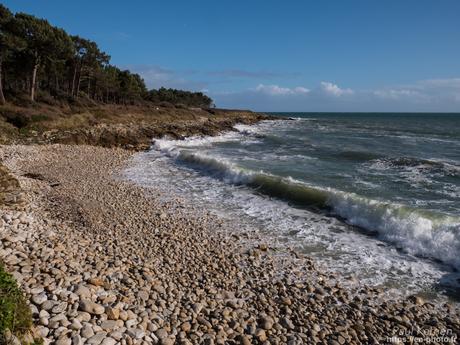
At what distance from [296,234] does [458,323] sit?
507cm

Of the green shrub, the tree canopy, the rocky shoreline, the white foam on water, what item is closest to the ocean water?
the white foam on water

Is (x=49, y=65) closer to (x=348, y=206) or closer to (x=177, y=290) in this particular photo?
(x=348, y=206)

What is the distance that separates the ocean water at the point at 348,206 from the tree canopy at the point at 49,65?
22.4 metres

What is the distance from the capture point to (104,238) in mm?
9383

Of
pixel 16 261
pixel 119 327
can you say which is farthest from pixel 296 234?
pixel 16 261

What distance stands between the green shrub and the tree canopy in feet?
118

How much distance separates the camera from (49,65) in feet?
158

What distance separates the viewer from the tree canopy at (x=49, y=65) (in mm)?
36812

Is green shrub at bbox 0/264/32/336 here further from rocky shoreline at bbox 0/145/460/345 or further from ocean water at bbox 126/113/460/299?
ocean water at bbox 126/113/460/299

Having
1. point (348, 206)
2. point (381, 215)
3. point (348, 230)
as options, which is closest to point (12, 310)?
point (348, 230)

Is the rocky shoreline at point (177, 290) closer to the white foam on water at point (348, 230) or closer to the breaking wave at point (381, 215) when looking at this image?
the white foam on water at point (348, 230)

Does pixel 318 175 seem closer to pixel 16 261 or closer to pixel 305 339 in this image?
pixel 305 339

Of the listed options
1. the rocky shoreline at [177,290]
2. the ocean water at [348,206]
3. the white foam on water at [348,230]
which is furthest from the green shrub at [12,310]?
the white foam on water at [348,230]

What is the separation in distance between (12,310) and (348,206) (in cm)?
1167
